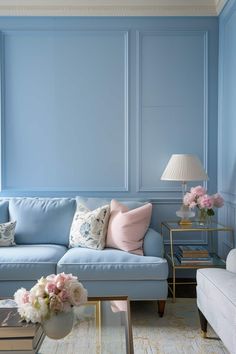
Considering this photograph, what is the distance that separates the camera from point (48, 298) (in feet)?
5.00

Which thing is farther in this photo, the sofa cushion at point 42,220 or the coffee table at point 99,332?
the sofa cushion at point 42,220

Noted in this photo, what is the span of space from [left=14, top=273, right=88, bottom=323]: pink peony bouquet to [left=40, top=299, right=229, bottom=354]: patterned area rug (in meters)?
0.26

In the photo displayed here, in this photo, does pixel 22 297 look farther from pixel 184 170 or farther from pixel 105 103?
pixel 105 103

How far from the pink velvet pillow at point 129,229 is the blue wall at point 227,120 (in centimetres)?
79

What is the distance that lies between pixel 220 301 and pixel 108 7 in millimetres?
2811

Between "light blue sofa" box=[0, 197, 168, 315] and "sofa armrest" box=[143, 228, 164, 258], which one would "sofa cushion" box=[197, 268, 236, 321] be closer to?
"light blue sofa" box=[0, 197, 168, 315]

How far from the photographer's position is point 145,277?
269 cm

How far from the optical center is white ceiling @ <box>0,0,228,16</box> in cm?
357

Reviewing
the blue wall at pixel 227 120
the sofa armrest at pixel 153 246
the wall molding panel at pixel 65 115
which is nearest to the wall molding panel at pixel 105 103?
the wall molding panel at pixel 65 115

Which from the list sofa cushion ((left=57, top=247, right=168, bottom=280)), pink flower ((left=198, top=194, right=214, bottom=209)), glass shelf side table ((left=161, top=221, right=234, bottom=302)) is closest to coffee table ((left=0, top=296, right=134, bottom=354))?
sofa cushion ((left=57, top=247, right=168, bottom=280))

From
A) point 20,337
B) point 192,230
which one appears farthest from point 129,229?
point 20,337

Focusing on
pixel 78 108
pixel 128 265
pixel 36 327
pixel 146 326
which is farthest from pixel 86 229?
pixel 36 327

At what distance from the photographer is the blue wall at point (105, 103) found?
3611 mm

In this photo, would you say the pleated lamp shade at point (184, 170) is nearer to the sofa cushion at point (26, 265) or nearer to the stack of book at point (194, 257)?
the stack of book at point (194, 257)
